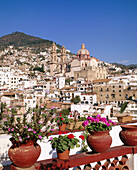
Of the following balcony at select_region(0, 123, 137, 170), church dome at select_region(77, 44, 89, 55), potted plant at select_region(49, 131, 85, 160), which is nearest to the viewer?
balcony at select_region(0, 123, 137, 170)

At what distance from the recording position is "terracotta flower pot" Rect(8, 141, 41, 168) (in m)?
3.46

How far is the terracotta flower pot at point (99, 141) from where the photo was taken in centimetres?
405

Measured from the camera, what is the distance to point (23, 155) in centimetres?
345

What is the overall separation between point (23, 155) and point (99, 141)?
1.49 m

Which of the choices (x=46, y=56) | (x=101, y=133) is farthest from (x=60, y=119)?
(x=46, y=56)

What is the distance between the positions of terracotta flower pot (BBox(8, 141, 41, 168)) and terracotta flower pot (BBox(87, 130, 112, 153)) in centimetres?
113

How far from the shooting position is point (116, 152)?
4.17 meters

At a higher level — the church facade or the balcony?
the church facade

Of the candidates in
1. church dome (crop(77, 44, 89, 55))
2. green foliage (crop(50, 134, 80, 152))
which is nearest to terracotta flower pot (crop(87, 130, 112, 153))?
green foliage (crop(50, 134, 80, 152))

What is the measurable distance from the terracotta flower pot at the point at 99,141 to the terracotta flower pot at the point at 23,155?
1129 mm

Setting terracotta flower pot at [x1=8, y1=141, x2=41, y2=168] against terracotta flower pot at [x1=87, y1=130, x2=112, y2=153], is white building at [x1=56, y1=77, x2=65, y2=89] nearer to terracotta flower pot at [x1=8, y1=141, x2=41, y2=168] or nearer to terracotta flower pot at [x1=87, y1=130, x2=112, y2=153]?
terracotta flower pot at [x1=87, y1=130, x2=112, y2=153]

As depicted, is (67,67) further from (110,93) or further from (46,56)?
(46,56)

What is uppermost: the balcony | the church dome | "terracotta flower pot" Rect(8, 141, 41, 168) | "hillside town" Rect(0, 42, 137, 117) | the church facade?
the church dome

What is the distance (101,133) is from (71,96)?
139ft
